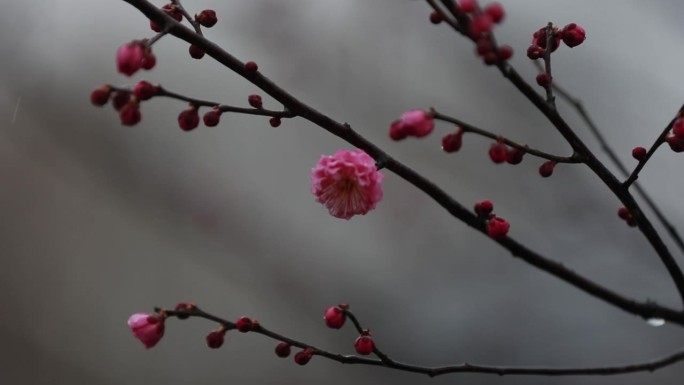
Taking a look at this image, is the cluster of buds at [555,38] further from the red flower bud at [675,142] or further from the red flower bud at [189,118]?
the red flower bud at [189,118]

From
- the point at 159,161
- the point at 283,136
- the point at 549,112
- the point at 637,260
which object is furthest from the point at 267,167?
the point at 549,112

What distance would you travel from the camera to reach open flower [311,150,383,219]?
0.57 meters

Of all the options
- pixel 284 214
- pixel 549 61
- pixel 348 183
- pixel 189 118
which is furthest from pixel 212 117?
pixel 284 214

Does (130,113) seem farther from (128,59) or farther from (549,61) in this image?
(549,61)

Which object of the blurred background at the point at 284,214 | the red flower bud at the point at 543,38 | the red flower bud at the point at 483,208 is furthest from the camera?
the blurred background at the point at 284,214

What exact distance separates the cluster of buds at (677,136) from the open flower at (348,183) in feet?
0.81

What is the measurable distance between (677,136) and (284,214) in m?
1.22

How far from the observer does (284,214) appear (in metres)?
1.57

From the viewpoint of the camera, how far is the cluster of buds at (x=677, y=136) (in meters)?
0.41

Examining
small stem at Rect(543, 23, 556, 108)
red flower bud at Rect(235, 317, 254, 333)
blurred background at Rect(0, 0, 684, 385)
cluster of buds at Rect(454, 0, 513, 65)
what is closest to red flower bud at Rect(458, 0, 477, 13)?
cluster of buds at Rect(454, 0, 513, 65)

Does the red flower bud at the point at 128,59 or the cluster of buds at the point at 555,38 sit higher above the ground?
the cluster of buds at the point at 555,38

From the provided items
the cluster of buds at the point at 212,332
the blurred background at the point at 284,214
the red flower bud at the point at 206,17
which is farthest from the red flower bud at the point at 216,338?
the blurred background at the point at 284,214

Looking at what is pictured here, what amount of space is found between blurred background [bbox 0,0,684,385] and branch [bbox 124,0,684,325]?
108 centimetres

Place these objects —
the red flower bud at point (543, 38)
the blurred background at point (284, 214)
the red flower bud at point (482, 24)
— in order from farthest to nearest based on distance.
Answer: the blurred background at point (284, 214), the red flower bud at point (543, 38), the red flower bud at point (482, 24)
